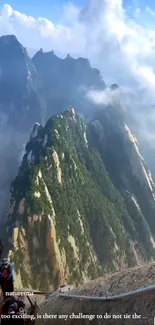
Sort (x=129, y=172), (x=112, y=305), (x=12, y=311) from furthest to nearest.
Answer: (x=129, y=172)
(x=112, y=305)
(x=12, y=311)

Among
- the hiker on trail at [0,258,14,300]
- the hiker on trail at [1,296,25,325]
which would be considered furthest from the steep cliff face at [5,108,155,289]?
the hiker on trail at [1,296,25,325]

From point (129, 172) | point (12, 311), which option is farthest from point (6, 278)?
point (129, 172)

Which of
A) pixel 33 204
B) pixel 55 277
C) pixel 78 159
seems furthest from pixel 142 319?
pixel 78 159

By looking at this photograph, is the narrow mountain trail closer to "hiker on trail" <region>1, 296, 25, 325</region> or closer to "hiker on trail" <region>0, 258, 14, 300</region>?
"hiker on trail" <region>0, 258, 14, 300</region>

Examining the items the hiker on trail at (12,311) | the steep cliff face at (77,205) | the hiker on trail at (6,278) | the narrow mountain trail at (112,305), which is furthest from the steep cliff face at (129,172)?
the hiker on trail at (12,311)

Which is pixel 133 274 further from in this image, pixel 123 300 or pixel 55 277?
pixel 55 277

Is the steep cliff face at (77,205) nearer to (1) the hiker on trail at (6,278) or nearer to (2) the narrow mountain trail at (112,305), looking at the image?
(2) the narrow mountain trail at (112,305)

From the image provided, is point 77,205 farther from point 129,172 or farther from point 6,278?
point 6,278

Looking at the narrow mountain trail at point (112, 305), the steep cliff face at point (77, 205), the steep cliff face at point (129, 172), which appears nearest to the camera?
the narrow mountain trail at point (112, 305)

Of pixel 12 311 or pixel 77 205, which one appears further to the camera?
pixel 77 205
